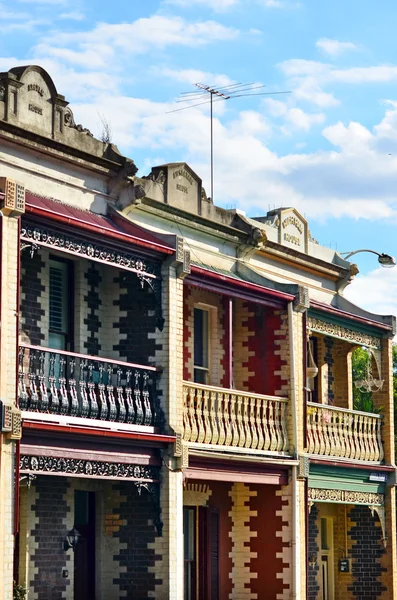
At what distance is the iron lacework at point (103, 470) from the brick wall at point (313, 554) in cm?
856

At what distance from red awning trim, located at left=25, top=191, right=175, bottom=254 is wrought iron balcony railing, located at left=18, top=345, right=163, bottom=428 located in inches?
72.0

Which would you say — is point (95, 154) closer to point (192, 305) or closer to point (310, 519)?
point (192, 305)

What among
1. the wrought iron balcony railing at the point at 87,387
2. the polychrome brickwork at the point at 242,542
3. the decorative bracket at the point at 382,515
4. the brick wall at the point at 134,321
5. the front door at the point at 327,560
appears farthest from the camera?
the front door at the point at 327,560

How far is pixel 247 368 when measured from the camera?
27.5 m

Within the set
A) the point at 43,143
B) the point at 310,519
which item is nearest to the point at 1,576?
the point at 43,143

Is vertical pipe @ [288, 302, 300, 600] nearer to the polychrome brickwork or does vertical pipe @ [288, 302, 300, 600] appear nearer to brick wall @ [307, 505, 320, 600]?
the polychrome brickwork

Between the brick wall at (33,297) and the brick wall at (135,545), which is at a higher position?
the brick wall at (33,297)

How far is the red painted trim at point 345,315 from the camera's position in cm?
2801

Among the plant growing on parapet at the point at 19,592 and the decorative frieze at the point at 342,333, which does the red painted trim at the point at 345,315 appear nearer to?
Result: the decorative frieze at the point at 342,333

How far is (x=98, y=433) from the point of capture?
67.2 feet

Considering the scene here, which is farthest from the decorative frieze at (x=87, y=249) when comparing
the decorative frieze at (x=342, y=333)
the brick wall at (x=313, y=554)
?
the brick wall at (x=313, y=554)

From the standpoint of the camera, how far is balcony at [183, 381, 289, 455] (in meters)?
23.6

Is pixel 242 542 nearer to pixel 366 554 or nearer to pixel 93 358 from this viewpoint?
pixel 366 554

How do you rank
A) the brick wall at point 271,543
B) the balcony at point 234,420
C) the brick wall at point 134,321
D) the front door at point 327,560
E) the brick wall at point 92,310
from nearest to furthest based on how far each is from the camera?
the brick wall at point 134,321 < the brick wall at point 92,310 < the balcony at point 234,420 < the brick wall at point 271,543 < the front door at point 327,560
